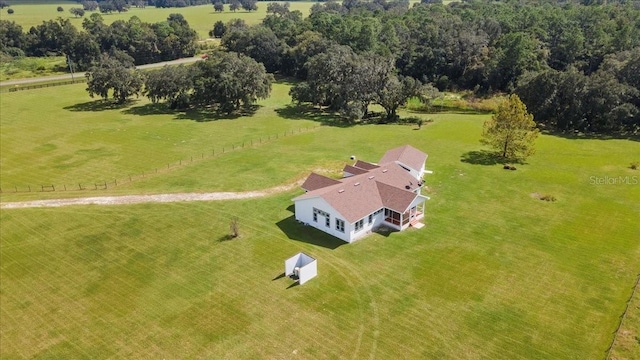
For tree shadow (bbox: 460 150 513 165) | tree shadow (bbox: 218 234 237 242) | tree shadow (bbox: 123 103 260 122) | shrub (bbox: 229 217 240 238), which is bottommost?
tree shadow (bbox: 218 234 237 242)

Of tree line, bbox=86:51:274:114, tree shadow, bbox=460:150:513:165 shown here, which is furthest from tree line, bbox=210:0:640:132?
tree shadow, bbox=460:150:513:165

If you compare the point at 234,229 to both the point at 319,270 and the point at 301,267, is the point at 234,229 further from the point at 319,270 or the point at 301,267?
the point at 319,270

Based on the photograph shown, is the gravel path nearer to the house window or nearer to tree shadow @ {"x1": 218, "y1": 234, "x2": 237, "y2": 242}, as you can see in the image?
tree shadow @ {"x1": 218, "y1": 234, "x2": 237, "y2": 242}

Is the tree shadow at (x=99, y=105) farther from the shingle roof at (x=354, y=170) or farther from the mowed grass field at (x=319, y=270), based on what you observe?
the shingle roof at (x=354, y=170)

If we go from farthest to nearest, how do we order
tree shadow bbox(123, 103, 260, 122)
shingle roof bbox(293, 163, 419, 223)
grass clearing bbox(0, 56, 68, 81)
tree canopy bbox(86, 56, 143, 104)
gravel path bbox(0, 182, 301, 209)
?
grass clearing bbox(0, 56, 68, 81), tree canopy bbox(86, 56, 143, 104), tree shadow bbox(123, 103, 260, 122), gravel path bbox(0, 182, 301, 209), shingle roof bbox(293, 163, 419, 223)

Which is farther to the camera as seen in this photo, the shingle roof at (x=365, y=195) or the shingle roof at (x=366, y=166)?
the shingle roof at (x=366, y=166)

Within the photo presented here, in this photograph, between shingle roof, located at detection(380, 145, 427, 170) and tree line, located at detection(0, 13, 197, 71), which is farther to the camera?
tree line, located at detection(0, 13, 197, 71)

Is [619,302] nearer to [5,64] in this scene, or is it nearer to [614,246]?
[614,246]

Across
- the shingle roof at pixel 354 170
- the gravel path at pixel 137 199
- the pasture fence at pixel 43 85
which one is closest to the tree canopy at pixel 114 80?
the pasture fence at pixel 43 85

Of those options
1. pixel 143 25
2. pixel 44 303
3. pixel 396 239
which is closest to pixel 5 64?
pixel 143 25
